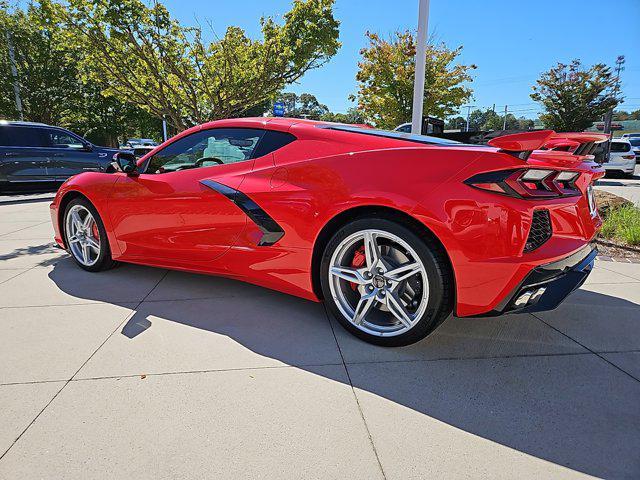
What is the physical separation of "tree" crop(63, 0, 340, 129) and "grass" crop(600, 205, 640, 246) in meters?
6.85

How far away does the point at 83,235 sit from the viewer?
4.08 meters

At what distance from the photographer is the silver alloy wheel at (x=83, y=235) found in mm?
4030

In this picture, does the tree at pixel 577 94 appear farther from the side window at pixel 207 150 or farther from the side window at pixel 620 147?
the side window at pixel 207 150

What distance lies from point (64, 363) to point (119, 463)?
40.8 inches

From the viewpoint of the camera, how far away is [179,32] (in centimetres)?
866

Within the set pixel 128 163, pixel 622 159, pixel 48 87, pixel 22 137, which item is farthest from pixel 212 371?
pixel 48 87

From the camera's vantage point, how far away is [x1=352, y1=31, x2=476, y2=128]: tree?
1642cm

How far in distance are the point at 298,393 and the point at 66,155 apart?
34.9ft

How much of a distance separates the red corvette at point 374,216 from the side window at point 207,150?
0.5 inches

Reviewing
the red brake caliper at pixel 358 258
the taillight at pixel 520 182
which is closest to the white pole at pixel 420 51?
the red brake caliper at pixel 358 258

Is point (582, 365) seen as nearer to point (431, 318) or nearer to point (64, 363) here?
point (431, 318)

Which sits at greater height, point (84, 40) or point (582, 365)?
point (84, 40)

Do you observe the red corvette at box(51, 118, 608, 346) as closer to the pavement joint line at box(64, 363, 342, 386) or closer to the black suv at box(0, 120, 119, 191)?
the pavement joint line at box(64, 363, 342, 386)

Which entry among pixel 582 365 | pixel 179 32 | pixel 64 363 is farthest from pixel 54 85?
pixel 582 365
